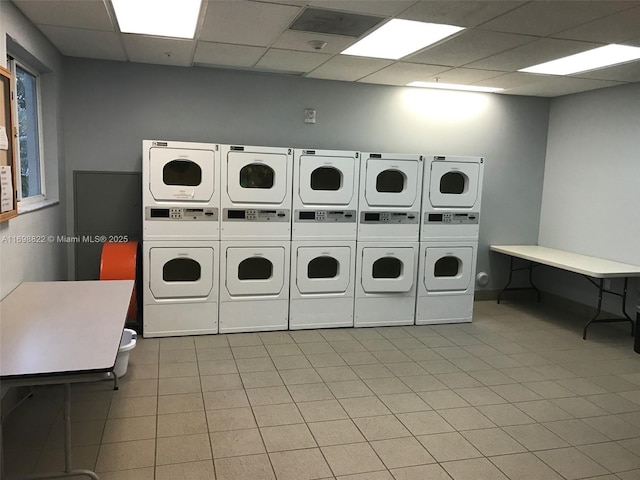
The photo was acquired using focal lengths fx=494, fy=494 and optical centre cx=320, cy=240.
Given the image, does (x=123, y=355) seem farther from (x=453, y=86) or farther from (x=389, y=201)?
(x=453, y=86)

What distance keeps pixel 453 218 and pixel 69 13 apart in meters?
3.91

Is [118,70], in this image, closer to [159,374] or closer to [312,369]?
[159,374]

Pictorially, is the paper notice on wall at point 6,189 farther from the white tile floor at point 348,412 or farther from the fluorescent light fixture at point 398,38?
the fluorescent light fixture at point 398,38

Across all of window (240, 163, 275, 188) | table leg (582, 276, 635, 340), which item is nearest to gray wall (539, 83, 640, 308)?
table leg (582, 276, 635, 340)

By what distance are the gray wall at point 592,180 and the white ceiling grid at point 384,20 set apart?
14.4 inches

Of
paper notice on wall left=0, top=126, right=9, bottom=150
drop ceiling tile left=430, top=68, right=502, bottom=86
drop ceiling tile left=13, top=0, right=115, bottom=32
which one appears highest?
drop ceiling tile left=430, top=68, right=502, bottom=86

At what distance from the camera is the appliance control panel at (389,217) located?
505 centimetres

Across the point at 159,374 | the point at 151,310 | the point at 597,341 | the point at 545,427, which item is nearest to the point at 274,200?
the point at 151,310

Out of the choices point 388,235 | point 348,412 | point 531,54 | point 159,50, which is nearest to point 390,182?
point 388,235

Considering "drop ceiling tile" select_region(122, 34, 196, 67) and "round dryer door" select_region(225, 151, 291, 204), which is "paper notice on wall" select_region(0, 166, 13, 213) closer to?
"drop ceiling tile" select_region(122, 34, 196, 67)

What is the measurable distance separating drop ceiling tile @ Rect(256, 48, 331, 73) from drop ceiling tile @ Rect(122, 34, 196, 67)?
0.67 meters

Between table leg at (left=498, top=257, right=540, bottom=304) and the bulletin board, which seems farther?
table leg at (left=498, top=257, right=540, bottom=304)

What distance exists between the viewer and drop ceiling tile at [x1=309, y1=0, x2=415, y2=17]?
3004 millimetres

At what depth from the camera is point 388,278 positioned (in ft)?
17.2
